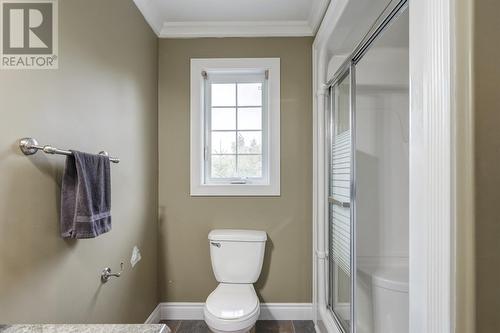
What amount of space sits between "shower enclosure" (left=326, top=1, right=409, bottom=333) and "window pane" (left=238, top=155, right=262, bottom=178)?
584 mm

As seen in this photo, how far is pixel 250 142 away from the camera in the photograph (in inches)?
97.0

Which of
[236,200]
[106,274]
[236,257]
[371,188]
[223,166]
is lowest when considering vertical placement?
[236,257]

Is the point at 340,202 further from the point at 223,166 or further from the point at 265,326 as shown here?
the point at 265,326

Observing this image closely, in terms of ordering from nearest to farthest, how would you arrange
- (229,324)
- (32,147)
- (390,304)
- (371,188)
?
(32,147) → (229,324) → (390,304) → (371,188)

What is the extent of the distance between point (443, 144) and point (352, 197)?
1.01 m

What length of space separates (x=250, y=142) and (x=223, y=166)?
0.99 ft

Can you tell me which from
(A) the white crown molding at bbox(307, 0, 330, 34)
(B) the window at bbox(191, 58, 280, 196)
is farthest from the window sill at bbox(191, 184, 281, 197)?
(A) the white crown molding at bbox(307, 0, 330, 34)

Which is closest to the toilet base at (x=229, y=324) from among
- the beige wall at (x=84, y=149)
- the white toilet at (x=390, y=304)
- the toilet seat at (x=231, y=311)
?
the toilet seat at (x=231, y=311)

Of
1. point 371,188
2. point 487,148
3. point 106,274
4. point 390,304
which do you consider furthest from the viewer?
point 371,188

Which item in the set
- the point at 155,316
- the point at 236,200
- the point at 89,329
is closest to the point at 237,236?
the point at 236,200

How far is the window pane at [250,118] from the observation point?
8.10 feet

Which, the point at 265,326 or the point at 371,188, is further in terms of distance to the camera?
the point at 265,326

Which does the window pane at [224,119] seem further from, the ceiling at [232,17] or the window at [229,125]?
the ceiling at [232,17]

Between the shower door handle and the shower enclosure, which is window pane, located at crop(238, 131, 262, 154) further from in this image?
the shower door handle
